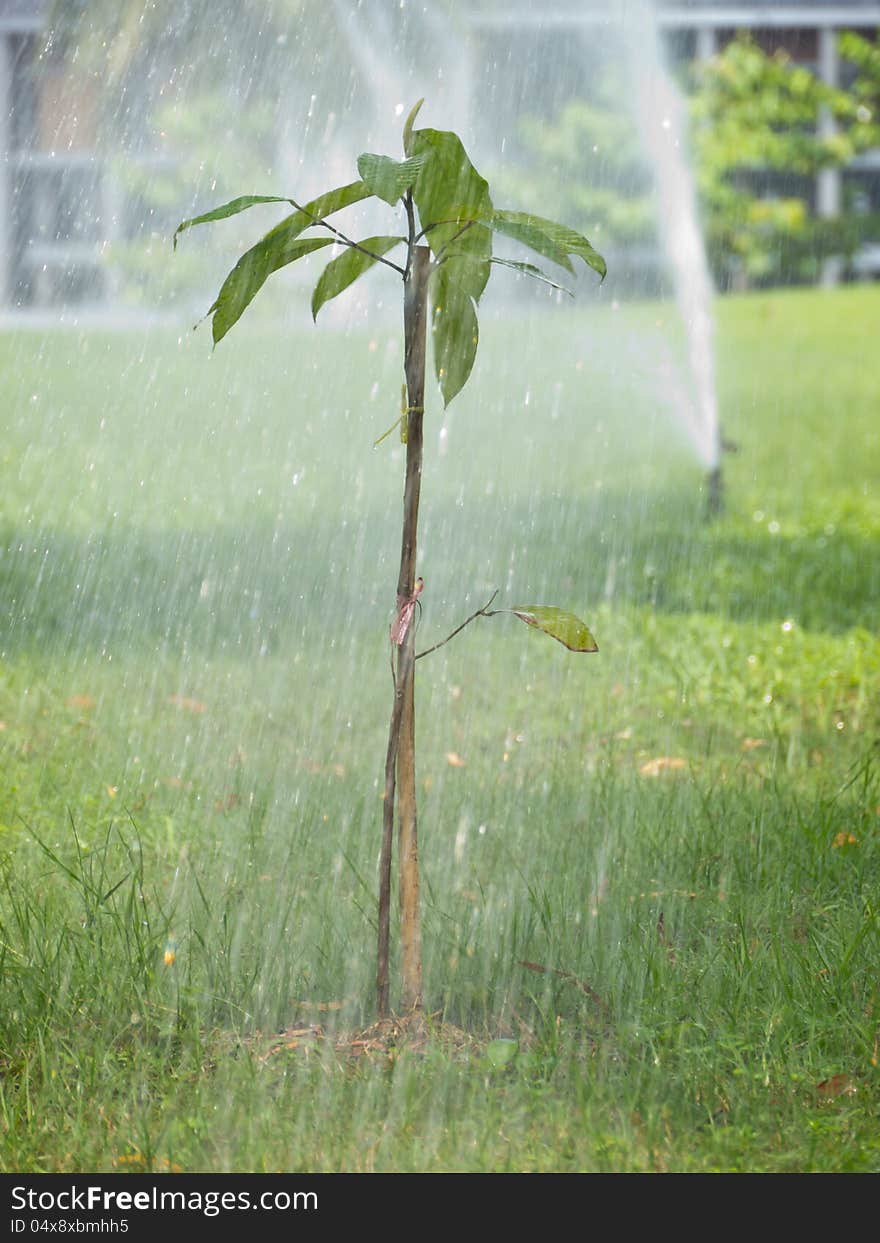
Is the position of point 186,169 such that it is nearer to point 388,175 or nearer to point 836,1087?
point 388,175

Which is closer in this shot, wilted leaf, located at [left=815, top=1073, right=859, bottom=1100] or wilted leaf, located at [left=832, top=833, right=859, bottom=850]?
wilted leaf, located at [left=815, top=1073, right=859, bottom=1100]

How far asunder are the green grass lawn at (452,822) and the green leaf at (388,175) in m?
1.19

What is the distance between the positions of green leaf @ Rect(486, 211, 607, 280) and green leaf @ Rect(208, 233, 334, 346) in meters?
0.24

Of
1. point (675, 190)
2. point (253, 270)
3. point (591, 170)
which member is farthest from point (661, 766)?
point (591, 170)

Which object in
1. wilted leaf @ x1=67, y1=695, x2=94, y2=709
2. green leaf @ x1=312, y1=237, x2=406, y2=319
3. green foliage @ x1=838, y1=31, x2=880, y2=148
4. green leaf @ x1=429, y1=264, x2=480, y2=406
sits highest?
green foliage @ x1=838, y1=31, x2=880, y2=148

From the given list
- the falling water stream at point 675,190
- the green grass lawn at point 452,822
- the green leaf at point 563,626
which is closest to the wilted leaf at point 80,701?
the green grass lawn at point 452,822

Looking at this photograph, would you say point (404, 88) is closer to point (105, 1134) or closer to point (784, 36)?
point (784, 36)

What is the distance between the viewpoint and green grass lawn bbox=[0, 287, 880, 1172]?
2.20 m

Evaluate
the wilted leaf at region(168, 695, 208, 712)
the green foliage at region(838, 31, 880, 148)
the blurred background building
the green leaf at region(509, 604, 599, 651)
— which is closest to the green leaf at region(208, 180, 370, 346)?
the green leaf at region(509, 604, 599, 651)

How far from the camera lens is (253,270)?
2.07m

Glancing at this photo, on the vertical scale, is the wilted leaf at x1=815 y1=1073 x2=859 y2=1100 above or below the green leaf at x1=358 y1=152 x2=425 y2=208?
below

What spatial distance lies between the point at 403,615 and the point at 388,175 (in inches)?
22.7

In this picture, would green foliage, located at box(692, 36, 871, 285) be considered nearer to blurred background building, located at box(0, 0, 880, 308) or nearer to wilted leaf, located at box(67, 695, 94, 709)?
blurred background building, located at box(0, 0, 880, 308)

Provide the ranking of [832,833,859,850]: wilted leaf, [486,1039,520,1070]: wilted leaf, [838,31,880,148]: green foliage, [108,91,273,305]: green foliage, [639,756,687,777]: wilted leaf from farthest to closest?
[108,91,273,305]: green foliage < [838,31,880,148]: green foliage < [639,756,687,777]: wilted leaf < [832,833,859,850]: wilted leaf < [486,1039,520,1070]: wilted leaf
